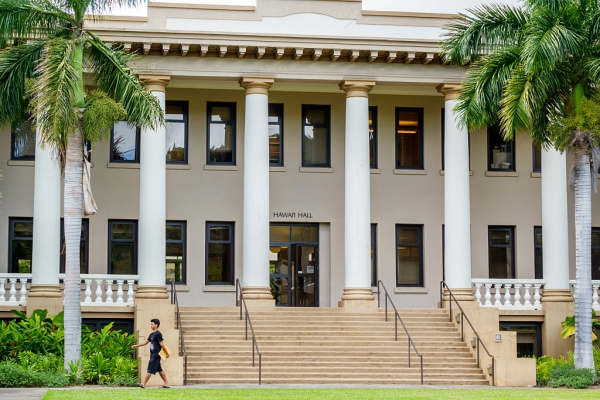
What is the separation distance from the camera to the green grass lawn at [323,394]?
19.8 meters

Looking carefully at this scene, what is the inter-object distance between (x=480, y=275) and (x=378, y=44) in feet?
27.8

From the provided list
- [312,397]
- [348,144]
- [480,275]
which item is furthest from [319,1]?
[312,397]

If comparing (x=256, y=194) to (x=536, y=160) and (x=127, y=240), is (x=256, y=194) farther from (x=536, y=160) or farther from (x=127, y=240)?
(x=536, y=160)

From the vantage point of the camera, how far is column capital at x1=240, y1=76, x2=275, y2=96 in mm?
28719

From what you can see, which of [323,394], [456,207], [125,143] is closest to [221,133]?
[125,143]

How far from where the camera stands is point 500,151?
3331 cm

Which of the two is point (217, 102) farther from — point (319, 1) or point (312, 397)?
point (312, 397)

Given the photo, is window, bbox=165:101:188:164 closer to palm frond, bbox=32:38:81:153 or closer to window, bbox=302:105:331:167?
window, bbox=302:105:331:167

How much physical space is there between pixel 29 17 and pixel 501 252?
1711 centimetres

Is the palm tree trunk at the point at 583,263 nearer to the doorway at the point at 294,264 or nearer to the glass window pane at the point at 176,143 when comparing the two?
the doorway at the point at 294,264

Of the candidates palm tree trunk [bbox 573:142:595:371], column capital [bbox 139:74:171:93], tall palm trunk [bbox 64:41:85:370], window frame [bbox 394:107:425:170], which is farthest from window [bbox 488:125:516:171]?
tall palm trunk [bbox 64:41:85:370]

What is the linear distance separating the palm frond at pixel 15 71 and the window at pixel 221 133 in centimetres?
902

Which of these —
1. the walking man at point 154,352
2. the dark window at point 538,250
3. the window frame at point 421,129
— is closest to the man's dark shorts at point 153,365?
the walking man at point 154,352

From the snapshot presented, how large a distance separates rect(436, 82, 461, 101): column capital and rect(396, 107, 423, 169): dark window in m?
3.15
